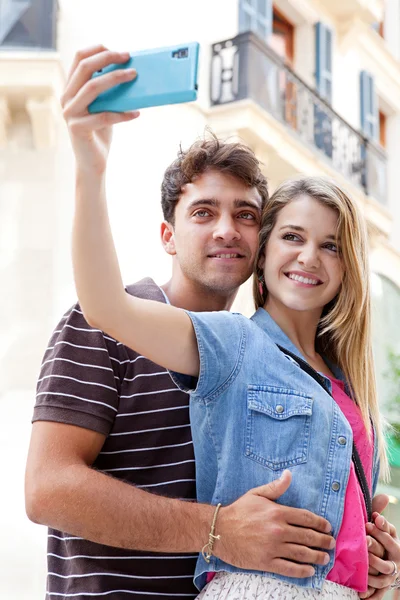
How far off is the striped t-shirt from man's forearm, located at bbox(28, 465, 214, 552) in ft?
0.39

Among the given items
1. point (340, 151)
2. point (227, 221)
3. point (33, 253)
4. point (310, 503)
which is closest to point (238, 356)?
point (310, 503)

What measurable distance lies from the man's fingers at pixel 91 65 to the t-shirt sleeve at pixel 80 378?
876 millimetres

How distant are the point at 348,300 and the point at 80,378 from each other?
696mm

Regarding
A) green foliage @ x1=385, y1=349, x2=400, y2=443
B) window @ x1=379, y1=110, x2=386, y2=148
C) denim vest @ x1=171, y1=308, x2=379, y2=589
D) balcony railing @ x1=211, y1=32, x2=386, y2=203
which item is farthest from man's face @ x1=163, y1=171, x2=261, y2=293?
window @ x1=379, y1=110, x2=386, y2=148

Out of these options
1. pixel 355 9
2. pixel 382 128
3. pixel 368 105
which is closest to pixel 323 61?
pixel 355 9

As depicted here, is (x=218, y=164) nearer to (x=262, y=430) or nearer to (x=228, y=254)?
(x=228, y=254)

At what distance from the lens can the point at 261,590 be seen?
1997 millimetres

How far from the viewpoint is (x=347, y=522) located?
2092 mm

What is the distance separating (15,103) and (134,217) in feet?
4.34

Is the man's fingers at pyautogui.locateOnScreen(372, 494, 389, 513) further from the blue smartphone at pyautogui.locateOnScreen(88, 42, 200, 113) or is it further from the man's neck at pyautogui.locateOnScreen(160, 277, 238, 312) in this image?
the blue smartphone at pyautogui.locateOnScreen(88, 42, 200, 113)

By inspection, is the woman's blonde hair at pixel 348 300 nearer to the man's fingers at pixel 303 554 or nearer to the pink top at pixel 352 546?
the pink top at pixel 352 546

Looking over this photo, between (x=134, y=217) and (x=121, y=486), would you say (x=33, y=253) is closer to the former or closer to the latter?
(x=134, y=217)

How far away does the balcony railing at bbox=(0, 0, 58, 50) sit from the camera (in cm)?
751

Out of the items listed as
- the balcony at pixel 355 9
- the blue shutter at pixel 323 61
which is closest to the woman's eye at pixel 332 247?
the blue shutter at pixel 323 61
